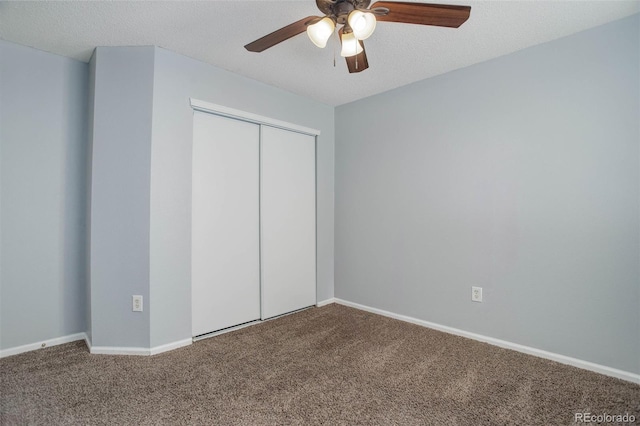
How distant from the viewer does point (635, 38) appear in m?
1.90

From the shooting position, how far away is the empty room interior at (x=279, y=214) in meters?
1.79

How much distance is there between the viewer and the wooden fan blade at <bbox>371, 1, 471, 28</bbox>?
1.40 metres

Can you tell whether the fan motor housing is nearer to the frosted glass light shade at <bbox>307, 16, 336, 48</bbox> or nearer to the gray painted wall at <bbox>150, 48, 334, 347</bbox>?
the frosted glass light shade at <bbox>307, 16, 336, 48</bbox>

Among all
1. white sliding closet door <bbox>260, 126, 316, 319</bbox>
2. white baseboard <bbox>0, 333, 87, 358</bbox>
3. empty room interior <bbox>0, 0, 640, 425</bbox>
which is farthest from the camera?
white sliding closet door <bbox>260, 126, 316, 319</bbox>

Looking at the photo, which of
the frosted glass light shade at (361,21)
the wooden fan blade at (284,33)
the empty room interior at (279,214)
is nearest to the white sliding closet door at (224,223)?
the empty room interior at (279,214)

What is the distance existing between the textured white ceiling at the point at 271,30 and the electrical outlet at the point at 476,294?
1.86 metres

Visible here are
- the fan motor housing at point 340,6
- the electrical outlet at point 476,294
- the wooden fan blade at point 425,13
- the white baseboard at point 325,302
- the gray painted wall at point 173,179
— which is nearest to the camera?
the wooden fan blade at point 425,13

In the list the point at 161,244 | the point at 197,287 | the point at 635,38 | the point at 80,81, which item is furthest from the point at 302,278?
the point at 635,38

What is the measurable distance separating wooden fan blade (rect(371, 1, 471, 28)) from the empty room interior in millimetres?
11

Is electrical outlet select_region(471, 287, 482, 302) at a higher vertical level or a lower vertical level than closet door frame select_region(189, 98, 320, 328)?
lower

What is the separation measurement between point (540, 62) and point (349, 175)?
1.90 m

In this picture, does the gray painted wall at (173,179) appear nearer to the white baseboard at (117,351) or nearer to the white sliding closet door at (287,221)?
the white baseboard at (117,351)

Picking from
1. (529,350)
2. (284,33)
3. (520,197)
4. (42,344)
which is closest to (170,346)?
(42,344)

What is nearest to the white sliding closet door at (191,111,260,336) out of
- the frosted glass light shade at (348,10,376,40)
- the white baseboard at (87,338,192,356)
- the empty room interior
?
the empty room interior
